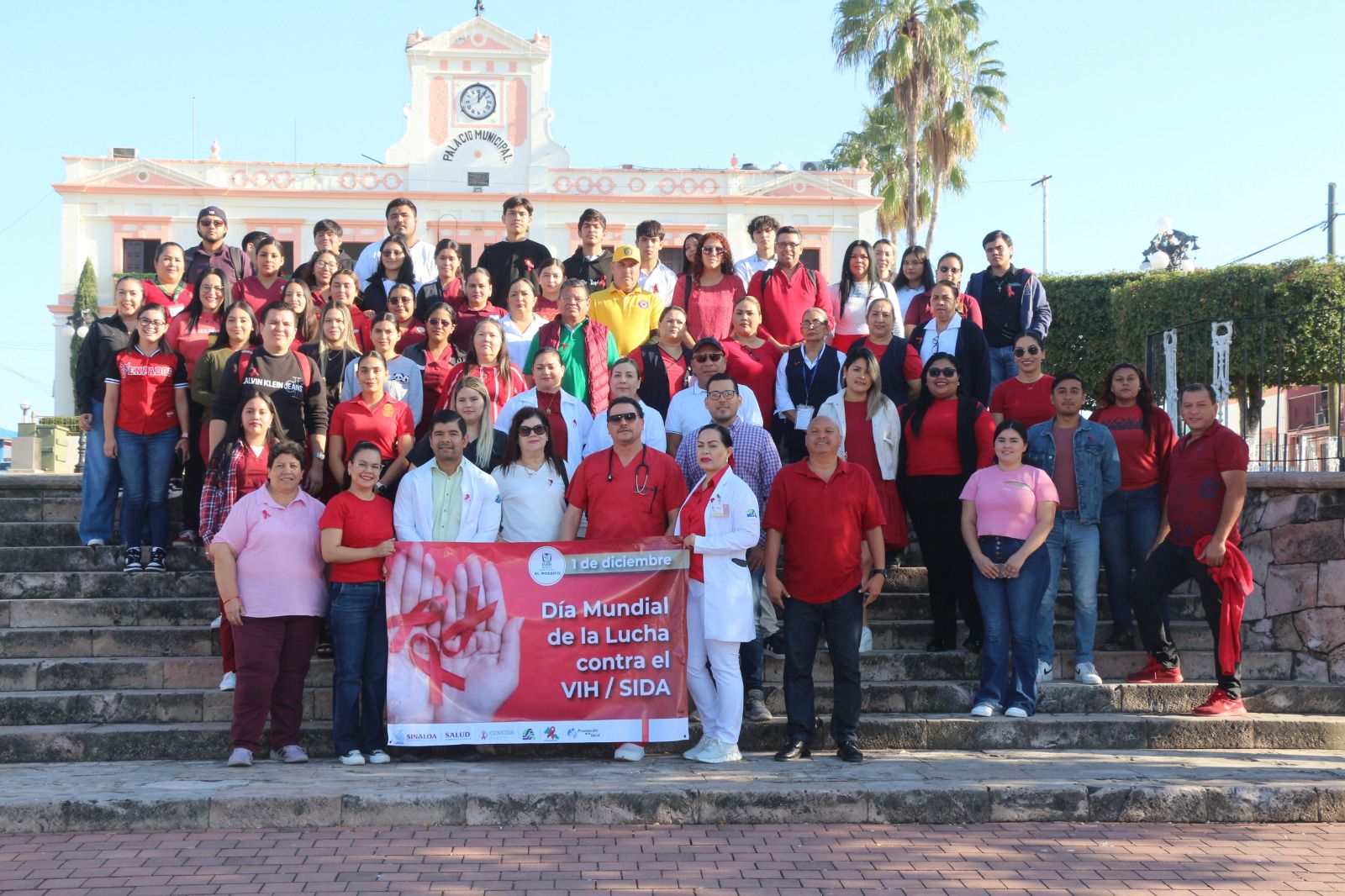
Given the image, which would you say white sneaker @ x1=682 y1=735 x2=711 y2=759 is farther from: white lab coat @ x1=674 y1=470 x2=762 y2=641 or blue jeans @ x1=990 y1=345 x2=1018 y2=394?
blue jeans @ x1=990 y1=345 x2=1018 y2=394

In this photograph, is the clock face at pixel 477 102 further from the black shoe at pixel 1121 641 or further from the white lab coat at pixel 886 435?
the black shoe at pixel 1121 641

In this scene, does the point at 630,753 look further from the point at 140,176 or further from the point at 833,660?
the point at 140,176

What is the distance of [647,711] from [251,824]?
221cm

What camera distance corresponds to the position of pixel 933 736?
23.9ft

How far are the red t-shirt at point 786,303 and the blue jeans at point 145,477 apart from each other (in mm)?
4555

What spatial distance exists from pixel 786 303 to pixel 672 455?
2264 millimetres

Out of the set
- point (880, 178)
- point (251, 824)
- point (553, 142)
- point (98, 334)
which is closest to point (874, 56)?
point (880, 178)

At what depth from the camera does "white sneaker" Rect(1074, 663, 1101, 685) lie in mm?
7785

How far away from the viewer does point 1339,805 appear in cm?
620

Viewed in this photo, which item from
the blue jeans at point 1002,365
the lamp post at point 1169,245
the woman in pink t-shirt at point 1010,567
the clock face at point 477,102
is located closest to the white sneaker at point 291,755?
the woman in pink t-shirt at point 1010,567

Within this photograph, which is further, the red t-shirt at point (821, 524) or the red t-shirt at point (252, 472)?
the red t-shirt at point (252, 472)

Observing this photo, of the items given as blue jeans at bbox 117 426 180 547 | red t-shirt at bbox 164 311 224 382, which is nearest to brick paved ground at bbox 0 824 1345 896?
blue jeans at bbox 117 426 180 547

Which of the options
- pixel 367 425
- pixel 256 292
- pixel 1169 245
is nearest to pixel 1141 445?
pixel 367 425

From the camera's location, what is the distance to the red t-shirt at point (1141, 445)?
8180 mm
